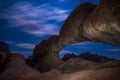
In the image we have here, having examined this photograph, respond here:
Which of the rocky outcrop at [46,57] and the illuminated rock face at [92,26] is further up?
the illuminated rock face at [92,26]

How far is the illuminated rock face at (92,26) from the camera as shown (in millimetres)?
5754

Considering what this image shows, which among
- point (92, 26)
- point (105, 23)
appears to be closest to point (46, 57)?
point (92, 26)

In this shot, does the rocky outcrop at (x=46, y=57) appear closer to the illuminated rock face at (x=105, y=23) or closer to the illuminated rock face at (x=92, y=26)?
the illuminated rock face at (x=92, y=26)

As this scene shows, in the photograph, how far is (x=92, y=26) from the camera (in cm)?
671

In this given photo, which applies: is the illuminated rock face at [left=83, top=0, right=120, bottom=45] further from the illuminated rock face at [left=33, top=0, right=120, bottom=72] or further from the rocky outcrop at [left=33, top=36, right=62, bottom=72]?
the rocky outcrop at [left=33, top=36, right=62, bottom=72]

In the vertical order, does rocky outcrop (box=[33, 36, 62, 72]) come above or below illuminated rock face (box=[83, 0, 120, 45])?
below

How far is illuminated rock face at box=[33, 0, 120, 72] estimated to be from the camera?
575cm

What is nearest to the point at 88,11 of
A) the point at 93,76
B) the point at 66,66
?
the point at 66,66

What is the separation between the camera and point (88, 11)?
7.62m

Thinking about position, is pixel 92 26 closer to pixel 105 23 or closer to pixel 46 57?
pixel 105 23

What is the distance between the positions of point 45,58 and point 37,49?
1.34m

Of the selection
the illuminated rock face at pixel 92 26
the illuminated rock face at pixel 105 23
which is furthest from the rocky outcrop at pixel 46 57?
the illuminated rock face at pixel 105 23

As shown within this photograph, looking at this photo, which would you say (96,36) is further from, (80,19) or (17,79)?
(17,79)

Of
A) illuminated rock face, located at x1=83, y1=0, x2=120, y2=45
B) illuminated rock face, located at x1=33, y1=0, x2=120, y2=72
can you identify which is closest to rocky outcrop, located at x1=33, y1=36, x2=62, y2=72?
illuminated rock face, located at x1=33, y1=0, x2=120, y2=72
